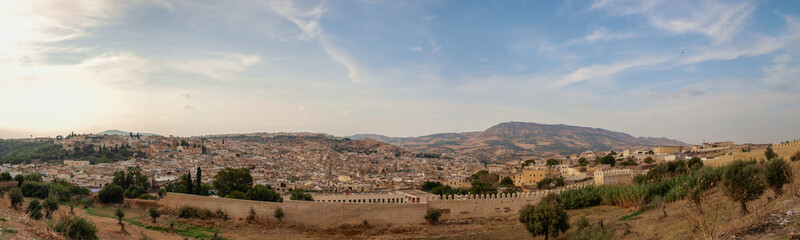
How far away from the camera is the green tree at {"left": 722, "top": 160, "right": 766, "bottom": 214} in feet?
37.0

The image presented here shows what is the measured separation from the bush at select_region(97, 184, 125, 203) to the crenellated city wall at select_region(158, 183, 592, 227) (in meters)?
6.61

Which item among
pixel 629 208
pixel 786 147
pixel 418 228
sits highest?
pixel 786 147

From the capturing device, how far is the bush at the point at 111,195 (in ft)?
89.7

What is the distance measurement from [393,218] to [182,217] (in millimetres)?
10683

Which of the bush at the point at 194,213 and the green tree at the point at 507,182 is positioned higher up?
the green tree at the point at 507,182

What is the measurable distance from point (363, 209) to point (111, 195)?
15.8 meters

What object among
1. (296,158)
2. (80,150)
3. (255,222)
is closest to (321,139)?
(296,158)

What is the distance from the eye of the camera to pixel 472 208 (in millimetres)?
23766

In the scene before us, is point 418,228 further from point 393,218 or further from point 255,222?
point 255,222

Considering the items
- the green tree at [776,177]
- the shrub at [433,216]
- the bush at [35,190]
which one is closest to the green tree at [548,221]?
the green tree at [776,177]

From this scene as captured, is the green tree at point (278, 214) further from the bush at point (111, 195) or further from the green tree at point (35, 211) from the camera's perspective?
the bush at point (111, 195)

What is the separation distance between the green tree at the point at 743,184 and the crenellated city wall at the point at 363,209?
12884 millimetres

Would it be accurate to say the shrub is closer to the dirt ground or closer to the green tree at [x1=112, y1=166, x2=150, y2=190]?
the dirt ground

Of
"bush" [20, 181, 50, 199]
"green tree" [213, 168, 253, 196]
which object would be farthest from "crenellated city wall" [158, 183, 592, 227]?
"bush" [20, 181, 50, 199]
